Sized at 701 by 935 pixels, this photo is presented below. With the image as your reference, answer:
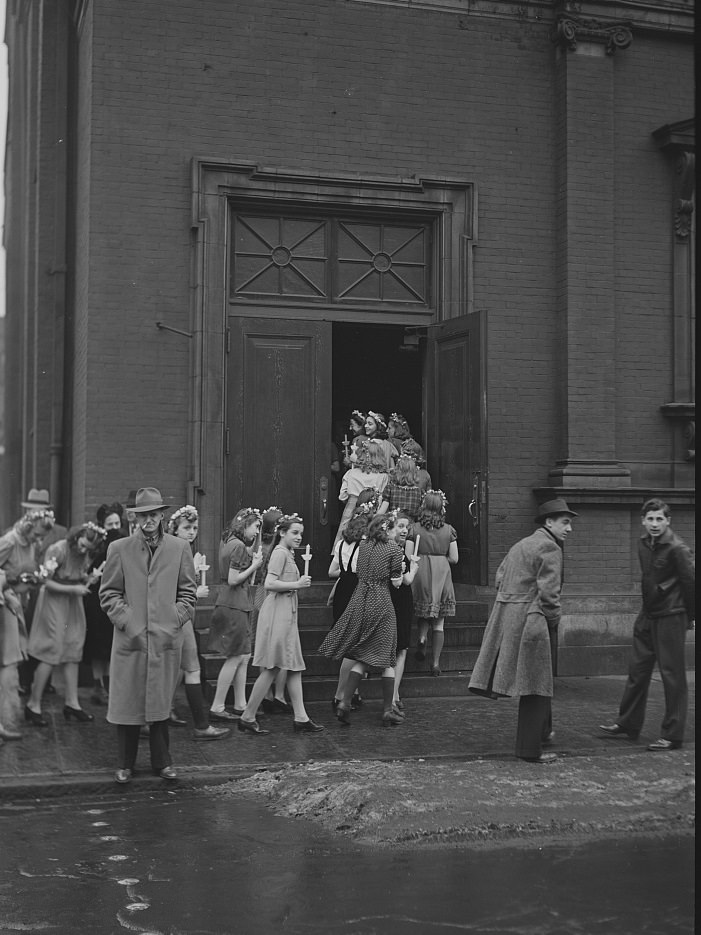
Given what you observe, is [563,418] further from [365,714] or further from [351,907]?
[351,907]

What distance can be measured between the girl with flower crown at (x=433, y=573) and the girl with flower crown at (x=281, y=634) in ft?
5.54

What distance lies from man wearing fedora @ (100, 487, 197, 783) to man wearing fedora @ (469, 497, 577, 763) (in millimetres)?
2262

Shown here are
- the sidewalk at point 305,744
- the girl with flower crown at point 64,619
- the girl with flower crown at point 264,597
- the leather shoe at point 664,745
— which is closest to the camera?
the sidewalk at point 305,744

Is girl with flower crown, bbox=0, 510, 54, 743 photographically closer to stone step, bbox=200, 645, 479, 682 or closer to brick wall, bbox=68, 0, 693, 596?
stone step, bbox=200, 645, 479, 682

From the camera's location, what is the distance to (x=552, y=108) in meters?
13.4

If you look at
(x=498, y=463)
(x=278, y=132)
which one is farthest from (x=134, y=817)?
(x=278, y=132)

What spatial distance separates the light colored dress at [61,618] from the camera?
31.4 feet

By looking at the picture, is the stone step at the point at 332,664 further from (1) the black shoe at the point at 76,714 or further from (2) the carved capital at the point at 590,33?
(2) the carved capital at the point at 590,33

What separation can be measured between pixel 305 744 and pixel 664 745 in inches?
105

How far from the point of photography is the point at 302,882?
218 inches

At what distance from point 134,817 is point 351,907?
2.18 meters

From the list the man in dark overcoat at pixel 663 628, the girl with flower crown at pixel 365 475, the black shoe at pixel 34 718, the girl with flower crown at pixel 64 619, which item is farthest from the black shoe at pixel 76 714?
the man in dark overcoat at pixel 663 628

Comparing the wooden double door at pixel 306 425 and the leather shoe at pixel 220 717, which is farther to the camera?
the wooden double door at pixel 306 425

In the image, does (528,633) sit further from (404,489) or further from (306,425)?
(306,425)
